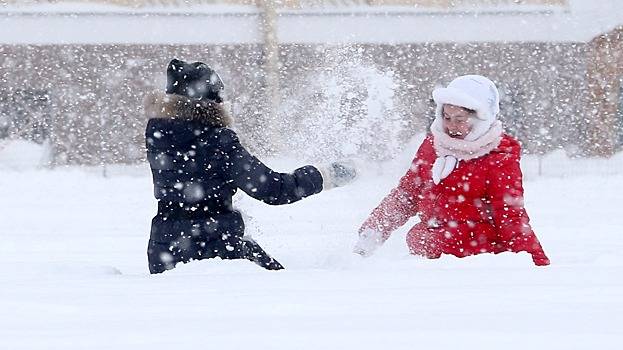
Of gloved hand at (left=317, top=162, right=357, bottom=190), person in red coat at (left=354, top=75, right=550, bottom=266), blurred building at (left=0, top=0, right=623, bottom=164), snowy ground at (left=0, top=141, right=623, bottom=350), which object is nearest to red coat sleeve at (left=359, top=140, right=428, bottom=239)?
person in red coat at (left=354, top=75, right=550, bottom=266)

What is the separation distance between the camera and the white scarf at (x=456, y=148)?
3.98 m

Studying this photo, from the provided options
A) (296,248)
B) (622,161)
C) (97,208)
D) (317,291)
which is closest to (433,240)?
(317,291)

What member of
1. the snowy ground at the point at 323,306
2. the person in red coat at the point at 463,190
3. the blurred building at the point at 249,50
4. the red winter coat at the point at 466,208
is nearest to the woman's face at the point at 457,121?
the person in red coat at the point at 463,190

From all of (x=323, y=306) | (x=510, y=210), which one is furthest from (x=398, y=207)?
(x=323, y=306)

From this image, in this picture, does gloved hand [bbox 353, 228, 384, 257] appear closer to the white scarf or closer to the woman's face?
the white scarf

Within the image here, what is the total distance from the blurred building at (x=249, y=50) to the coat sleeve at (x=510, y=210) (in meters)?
11.0

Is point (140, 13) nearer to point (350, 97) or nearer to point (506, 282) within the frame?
point (350, 97)

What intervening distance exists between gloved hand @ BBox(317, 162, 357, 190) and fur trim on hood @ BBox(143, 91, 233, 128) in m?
0.45

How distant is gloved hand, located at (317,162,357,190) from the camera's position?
3873 millimetres

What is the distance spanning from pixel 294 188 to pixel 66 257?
340 centimetres

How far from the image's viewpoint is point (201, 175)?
3.69 m

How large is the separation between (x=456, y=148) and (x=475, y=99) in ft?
0.83

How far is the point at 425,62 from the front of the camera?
16094mm

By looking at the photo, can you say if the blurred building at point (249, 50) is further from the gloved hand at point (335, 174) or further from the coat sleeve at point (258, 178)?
the coat sleeve at point (258, 178)
